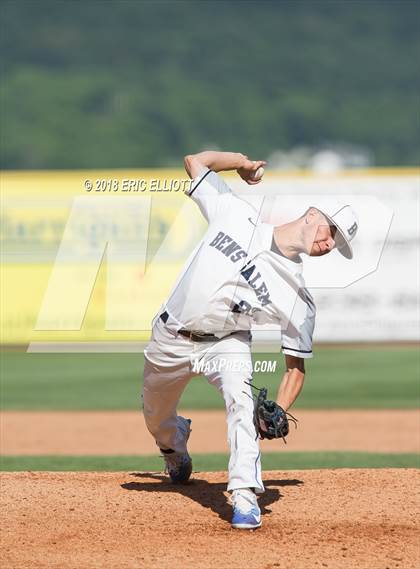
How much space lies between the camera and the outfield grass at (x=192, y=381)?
1442 centimetres

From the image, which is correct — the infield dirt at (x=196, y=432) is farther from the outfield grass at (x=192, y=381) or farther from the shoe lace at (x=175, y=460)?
the shoe lace at (x=175, y=460)

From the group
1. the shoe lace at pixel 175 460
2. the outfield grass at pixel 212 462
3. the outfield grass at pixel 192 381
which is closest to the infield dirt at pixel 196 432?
the outfield grass at pixel 212 462

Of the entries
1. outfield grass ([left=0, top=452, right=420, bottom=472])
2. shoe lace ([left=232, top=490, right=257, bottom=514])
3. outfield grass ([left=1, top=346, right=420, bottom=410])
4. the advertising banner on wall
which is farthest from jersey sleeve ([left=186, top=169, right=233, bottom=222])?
the advertising banner on wall

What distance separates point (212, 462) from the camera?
10.1 m

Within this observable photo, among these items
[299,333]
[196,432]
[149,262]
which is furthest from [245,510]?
[149,262]

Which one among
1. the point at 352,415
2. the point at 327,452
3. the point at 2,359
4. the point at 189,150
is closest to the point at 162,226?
the point at 2,359

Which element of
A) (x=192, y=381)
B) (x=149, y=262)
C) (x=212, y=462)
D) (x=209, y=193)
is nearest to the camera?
(x=209, y=193)

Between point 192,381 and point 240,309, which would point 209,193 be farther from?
point 192,381

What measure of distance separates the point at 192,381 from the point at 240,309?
1070cm

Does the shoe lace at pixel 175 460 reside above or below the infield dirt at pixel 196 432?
below

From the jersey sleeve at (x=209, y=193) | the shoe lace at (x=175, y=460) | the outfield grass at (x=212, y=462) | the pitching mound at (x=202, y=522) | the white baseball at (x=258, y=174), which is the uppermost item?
the white baseball at (x=258, y=174)

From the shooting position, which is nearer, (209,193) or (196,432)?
(209,193)

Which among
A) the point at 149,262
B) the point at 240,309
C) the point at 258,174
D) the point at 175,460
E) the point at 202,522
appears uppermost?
A: the point at 149,262

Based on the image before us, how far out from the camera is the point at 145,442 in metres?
11.7
